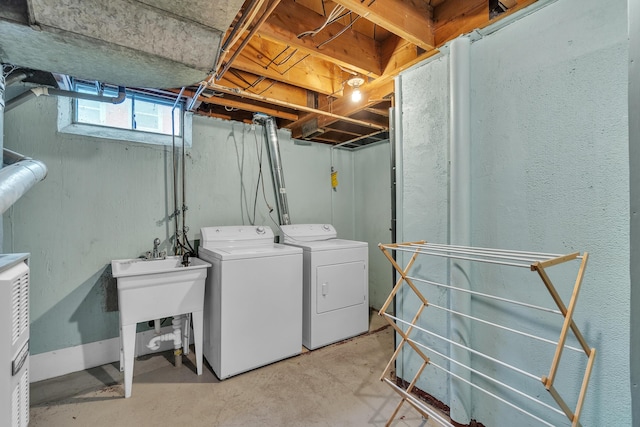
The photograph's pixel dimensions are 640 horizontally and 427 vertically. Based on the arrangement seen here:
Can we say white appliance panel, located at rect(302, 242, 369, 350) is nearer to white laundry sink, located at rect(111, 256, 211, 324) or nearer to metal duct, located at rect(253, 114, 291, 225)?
metal duct, located at rect(253, 114, 291, 225)

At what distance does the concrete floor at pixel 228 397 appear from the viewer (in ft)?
5.55

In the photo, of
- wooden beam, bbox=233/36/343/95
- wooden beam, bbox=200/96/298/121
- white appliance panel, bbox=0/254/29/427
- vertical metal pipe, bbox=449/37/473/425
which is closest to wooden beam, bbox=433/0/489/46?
vertical metal pipe, bbox=449/37/473/425

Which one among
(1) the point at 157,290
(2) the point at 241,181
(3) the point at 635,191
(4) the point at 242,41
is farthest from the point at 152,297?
(3) the point at 635,191

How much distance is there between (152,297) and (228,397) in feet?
2.77

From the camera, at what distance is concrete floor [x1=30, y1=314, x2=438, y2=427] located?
169 centimetres

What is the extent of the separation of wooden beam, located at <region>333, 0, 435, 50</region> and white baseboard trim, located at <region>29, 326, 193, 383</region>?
2777 mm

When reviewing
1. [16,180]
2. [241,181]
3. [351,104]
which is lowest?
[16,180]

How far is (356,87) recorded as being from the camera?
231 cm

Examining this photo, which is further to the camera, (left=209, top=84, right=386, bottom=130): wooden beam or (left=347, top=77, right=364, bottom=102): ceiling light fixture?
(left=347, top=77, right=364, bottom=102): ceiling light fixture

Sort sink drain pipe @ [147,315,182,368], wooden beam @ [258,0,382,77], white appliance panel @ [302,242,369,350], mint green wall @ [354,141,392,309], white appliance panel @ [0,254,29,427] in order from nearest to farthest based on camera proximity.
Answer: white appliance panel @ [0,254,29,427] → wooden beam @ [258,0,382,77] → sink drain pipe @ [147,315,182,368] → white appliance panel @ [302,242,369,350] → mint green wall @ [354,141,392,309]

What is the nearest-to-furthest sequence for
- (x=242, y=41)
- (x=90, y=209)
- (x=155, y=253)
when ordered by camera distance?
1. (x=242, y=41)
2. (x=90, y=209)
3. (x=155, y=253)

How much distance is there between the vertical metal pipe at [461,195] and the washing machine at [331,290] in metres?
1.19

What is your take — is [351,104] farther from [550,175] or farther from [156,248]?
[156,248]

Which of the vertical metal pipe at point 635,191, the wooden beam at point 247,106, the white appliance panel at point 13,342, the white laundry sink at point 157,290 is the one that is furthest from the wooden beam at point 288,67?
the vertical metal pipe at point 635,191
